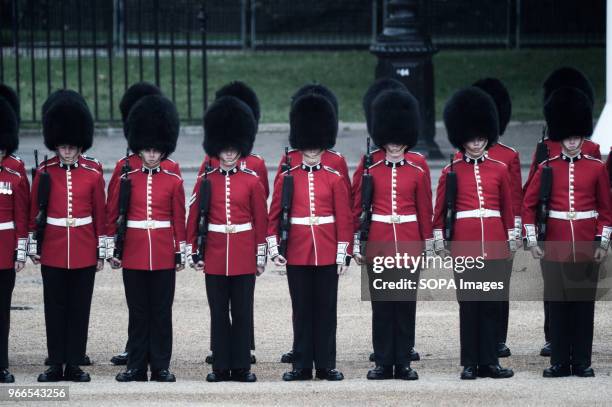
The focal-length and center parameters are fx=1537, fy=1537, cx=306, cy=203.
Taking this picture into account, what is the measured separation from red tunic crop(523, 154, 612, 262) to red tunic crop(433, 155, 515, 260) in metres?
0.16

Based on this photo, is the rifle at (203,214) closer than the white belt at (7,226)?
Yes

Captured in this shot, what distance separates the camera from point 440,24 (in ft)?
83.0

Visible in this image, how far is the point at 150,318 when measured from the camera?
26.6 feet

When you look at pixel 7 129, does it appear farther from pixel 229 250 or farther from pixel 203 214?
pixel 229 250

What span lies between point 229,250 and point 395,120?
3.87 ft

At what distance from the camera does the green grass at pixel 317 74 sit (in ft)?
65.6

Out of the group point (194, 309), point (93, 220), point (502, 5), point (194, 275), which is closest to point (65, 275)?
point (93, 220)

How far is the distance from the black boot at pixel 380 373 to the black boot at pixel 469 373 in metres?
0.38

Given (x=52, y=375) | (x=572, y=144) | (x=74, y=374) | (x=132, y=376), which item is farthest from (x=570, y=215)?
(x=52, y=375)

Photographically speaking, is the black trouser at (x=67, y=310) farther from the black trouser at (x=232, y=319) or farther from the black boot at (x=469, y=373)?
the black boot at (x=469, y=373)

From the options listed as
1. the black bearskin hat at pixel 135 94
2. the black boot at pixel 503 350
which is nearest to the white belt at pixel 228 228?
the black boot at pixel 503 350

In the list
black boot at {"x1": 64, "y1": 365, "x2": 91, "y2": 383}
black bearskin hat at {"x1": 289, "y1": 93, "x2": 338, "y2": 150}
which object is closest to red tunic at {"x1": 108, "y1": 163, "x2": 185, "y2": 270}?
black boot at {"x1": 64, "y1": 365, "x2": 91, "y2": 383}

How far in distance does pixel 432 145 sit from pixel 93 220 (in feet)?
28.0

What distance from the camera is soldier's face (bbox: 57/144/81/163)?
824cm
